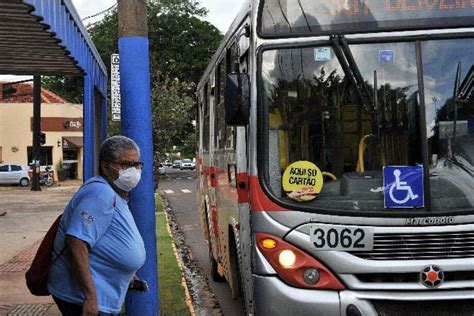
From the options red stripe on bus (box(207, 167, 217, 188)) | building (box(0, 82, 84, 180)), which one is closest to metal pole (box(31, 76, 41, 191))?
building (box(0, 82, 84, 180))

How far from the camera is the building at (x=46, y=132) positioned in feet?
147

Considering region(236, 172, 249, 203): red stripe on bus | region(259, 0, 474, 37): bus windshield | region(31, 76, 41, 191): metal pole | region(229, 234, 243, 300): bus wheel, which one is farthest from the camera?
region(31, 76, 41, 191): metal pole

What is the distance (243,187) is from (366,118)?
113 cm

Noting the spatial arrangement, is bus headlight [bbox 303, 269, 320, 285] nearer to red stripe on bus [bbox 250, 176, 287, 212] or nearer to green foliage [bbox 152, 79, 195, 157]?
red stripe on bus [bbox 250, 176, 287, 212]

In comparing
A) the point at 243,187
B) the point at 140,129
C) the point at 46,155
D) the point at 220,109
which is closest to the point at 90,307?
the point at 243,187

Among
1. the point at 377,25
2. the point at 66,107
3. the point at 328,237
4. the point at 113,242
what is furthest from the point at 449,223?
Result: the point at 66,107

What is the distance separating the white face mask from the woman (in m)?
0.01

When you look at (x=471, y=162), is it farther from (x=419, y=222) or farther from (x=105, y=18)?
(x=105, y=18)

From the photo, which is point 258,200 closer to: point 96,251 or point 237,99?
point 237,99

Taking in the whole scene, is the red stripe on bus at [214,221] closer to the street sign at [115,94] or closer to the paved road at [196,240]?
the paved road at [196,240]

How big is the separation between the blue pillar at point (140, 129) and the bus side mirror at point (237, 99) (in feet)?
4.30

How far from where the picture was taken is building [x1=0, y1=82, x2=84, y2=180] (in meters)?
44.8

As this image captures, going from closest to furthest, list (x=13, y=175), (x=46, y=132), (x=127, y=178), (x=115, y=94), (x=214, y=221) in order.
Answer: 1. (x=127, y=178)
2. (x=214, y=221)
3. (x=115, y=94)
4. (x=13, y=175)
5. (x=46, y=132)

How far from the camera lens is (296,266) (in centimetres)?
469
